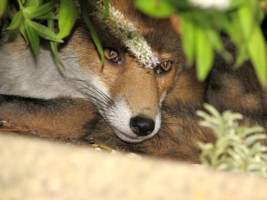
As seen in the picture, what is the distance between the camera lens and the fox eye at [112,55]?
2883 mm

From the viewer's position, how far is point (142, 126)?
8.79ft

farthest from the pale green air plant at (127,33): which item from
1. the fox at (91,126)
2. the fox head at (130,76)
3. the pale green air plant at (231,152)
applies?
the pale green air plant at (231,152)

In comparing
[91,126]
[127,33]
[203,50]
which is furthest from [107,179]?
[127,33]

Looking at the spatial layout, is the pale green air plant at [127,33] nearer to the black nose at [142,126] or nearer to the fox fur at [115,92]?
the fox fur at [115,92]

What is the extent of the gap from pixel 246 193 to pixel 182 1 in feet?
1.28

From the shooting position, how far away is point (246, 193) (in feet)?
3.39

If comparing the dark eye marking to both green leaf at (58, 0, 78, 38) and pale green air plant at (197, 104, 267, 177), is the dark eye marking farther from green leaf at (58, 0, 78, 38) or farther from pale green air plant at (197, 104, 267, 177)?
pale green air plant at (197, 104, 267, 177)

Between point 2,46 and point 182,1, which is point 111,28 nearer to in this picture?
point 2,46

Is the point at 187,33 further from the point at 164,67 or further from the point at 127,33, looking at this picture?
the point at 164,67

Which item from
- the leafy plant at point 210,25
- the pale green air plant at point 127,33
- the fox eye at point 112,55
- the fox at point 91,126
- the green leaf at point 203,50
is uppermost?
the leafy plant at point 210,25

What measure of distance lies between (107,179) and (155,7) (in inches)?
13.5

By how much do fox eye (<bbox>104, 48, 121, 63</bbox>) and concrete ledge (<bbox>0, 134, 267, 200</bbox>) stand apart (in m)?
1.83

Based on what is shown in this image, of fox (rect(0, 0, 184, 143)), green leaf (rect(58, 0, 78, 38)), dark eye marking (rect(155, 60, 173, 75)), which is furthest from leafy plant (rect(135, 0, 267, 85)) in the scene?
dark eye marking (rect(155, 60, 173, 75))

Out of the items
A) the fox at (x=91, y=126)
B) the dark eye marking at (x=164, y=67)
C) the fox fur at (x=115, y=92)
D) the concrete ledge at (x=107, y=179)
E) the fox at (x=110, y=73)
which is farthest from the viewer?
the dark eye marking at (x=164, y=67)
